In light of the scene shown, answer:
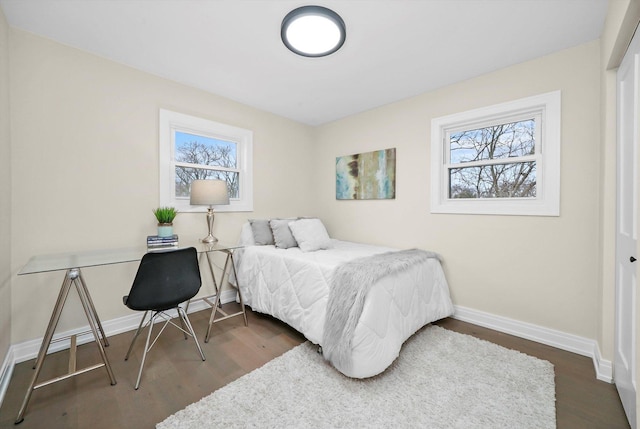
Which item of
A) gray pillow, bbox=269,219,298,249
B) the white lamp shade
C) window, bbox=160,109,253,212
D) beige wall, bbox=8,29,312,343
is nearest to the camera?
beige wall, bbox=8,29,312,343

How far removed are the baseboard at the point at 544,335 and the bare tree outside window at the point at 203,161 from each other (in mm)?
2999

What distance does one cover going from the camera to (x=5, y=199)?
70.4 inches

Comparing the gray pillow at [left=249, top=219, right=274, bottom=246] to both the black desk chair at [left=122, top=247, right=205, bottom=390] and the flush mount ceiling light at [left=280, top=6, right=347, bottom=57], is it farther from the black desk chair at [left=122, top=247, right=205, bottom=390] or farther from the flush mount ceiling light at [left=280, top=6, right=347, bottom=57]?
the flush mount ceiling light at [left=280, top=6, right=347, bottom=57]

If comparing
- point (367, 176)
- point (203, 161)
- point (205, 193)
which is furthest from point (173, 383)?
point (367, 176)

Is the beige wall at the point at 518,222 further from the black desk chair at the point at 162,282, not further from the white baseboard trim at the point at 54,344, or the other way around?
the white baseboard trim at the point at 54,344

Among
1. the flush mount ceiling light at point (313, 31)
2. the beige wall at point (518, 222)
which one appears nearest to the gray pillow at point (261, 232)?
the beige wall at point (518, 222)

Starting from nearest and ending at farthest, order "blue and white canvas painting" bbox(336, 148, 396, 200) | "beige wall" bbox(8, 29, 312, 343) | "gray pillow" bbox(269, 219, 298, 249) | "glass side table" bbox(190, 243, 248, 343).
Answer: "beige wall" bbox(8, 29, 312, 343) → "glass side table" bbox(190, 243, 248, 343) → "gray pillow" bbox(269, 219, 298, 249) → "blue and white canvas painting" bbox(336, 148, 396, 200)

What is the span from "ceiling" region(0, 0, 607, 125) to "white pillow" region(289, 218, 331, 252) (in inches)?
60.4

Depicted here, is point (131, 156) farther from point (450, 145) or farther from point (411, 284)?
point (450, 145)

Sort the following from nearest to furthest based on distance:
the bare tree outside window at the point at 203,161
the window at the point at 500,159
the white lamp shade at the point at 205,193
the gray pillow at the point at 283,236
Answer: the window at the point at 500,159 < the white lamp shade at the point at 205,193 < the bare tree outside window at the point at 203,161 < the gray pillow at the point at 283,236

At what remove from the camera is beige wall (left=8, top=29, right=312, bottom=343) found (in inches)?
76.5

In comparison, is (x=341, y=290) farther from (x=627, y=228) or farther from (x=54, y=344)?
(x=54, y=344)

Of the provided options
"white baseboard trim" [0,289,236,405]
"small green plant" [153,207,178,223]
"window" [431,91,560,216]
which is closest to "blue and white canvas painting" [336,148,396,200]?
"window" [431,91,560,216]

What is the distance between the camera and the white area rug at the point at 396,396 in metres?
1.39
